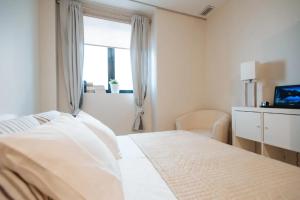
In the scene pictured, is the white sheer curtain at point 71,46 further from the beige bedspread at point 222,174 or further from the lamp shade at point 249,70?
the lamp shade at point 249,70

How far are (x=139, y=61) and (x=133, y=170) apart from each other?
2362mm

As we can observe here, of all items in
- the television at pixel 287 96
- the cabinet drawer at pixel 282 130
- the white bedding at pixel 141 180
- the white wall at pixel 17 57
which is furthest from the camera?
the television at pixel 287 96

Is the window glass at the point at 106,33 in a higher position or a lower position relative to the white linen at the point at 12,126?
higher

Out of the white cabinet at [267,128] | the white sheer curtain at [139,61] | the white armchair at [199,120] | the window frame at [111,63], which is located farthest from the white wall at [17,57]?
the white cabinet at [267,128]

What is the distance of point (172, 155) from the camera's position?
1109 millimetres

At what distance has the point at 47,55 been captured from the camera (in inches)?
89.4

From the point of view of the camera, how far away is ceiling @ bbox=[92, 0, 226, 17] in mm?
2650

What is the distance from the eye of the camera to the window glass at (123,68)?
3.05 meters

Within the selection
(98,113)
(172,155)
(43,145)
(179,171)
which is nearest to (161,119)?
(98,113)

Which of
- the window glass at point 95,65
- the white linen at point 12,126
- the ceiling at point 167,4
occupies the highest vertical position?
the ceiling at point 167,4

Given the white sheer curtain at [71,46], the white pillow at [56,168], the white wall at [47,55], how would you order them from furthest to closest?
the white sheer curtain at [71,46] → the white wall at [47,55] → the white pillow at [56,168]

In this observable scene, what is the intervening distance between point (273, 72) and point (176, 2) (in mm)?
1882

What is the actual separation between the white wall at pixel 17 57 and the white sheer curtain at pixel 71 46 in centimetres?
60

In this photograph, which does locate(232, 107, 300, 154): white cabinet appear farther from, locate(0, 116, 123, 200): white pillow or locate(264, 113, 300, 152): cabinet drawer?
locate(0, 116, 123, 200): white pillow
